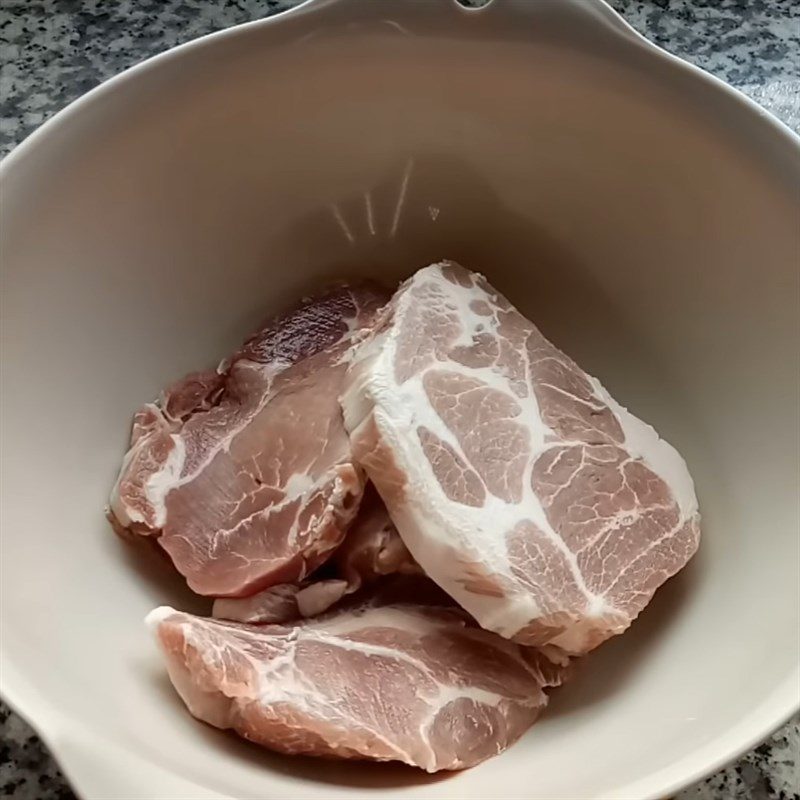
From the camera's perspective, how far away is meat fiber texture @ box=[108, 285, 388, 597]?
3.47 feet

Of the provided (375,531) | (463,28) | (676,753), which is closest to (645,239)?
(463,28)

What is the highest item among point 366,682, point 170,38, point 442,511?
point 170,38

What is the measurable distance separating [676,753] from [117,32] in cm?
121

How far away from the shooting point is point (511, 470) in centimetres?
107

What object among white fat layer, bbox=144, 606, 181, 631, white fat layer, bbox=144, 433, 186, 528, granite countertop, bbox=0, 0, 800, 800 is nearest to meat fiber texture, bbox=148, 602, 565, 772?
white fat layer, bbox=144, 606, 181, 631

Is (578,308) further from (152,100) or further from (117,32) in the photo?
(117,32)

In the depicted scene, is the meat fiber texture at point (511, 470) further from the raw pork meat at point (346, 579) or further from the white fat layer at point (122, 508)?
the white fat layer at point (122, 508)

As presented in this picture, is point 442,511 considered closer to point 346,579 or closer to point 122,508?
point 346,579

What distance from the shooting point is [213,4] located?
4.92ft

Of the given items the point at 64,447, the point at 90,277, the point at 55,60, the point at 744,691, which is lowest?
the point at 744,691

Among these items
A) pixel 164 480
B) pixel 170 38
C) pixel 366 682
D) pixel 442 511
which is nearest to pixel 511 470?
pixel 442 511

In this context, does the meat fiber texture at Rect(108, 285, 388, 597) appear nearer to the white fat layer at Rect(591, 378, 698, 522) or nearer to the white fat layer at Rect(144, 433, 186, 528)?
the white fat layer at Rect(144, 433, 186, 528)

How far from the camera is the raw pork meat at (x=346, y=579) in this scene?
105 centimetres

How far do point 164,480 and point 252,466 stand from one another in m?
0.10
